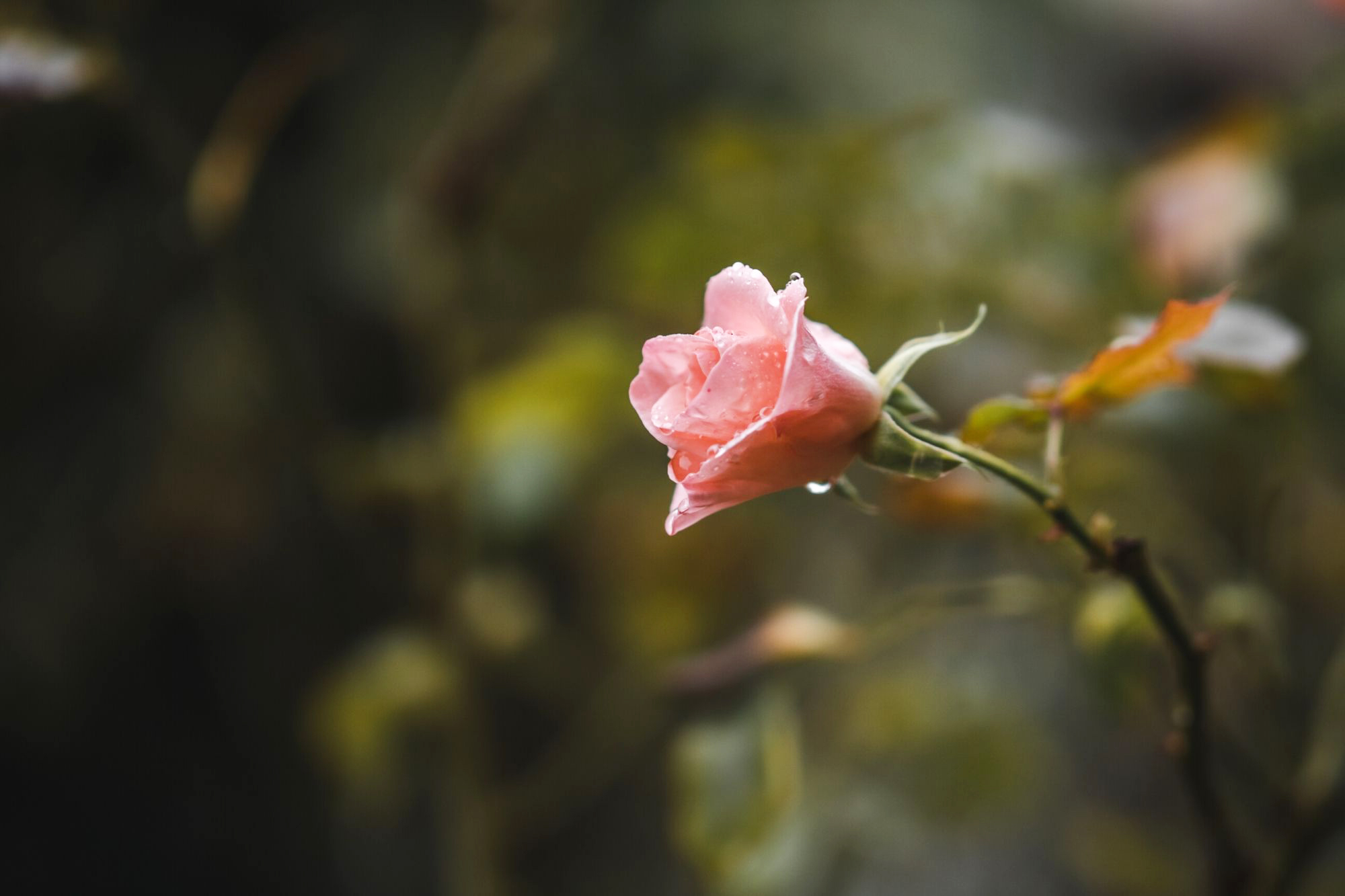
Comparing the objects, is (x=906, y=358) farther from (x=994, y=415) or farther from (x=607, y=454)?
(x=607, y=454)

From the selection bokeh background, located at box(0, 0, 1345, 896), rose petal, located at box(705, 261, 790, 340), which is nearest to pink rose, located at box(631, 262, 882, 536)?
rose petal, located at box(705, 261, 790, 340)

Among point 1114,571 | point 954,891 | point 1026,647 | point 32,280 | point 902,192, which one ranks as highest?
point 32,280

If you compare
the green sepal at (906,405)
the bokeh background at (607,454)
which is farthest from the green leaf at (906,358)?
the bokeh background at (607,454)

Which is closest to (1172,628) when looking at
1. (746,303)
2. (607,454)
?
(746,303)

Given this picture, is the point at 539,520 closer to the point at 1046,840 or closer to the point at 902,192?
the point at 902,192

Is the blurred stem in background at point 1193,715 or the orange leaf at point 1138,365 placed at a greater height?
the orange leaf at point 1138,365

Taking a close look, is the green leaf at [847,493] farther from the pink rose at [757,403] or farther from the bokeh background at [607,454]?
the bokeh background at [607,454]

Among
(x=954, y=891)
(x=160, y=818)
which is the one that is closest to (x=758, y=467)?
(x=954, y=891)
